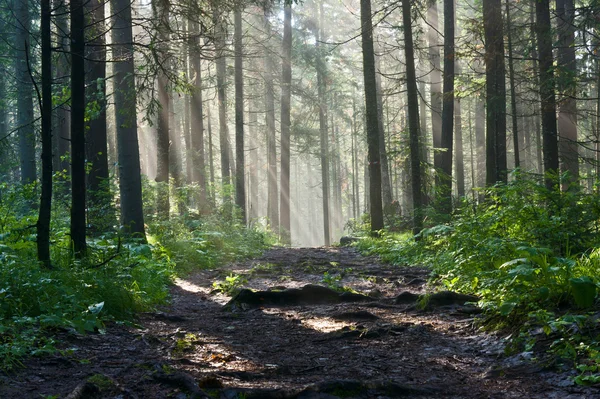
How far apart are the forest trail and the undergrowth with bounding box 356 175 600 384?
0.28 meters

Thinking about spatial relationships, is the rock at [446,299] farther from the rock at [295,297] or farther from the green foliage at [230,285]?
the green foliage at [230,285]

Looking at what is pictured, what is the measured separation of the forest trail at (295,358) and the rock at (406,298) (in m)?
0.01

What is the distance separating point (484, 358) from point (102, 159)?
1040cm

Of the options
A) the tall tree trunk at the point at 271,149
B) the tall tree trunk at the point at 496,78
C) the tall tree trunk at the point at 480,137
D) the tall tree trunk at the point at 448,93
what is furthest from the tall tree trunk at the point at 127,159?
the tall tree trunk at the point at 480,137

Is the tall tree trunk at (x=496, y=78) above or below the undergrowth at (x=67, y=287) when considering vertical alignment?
above

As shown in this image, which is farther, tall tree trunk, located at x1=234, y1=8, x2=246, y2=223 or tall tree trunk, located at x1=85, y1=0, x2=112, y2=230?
tall tree trunk, located at x1=234, y1=8, x2=246, y2=223

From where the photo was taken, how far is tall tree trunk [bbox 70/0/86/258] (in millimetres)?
7219

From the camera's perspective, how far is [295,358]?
4.84 metres

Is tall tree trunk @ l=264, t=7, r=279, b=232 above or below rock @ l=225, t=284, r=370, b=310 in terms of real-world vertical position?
above

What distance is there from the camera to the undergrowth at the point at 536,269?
421 centimetres

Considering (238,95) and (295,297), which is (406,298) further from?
(238,95)

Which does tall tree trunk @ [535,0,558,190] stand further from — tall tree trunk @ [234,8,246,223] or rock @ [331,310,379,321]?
tall tree trunk @ [234,8,246,223]

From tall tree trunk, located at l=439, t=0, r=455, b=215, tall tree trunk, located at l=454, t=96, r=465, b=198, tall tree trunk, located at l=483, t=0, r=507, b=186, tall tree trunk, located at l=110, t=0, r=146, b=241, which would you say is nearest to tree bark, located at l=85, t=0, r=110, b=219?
tall tree trunk, located at l=110, t=0, r=146, b=241

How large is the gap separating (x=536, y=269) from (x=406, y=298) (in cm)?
245
